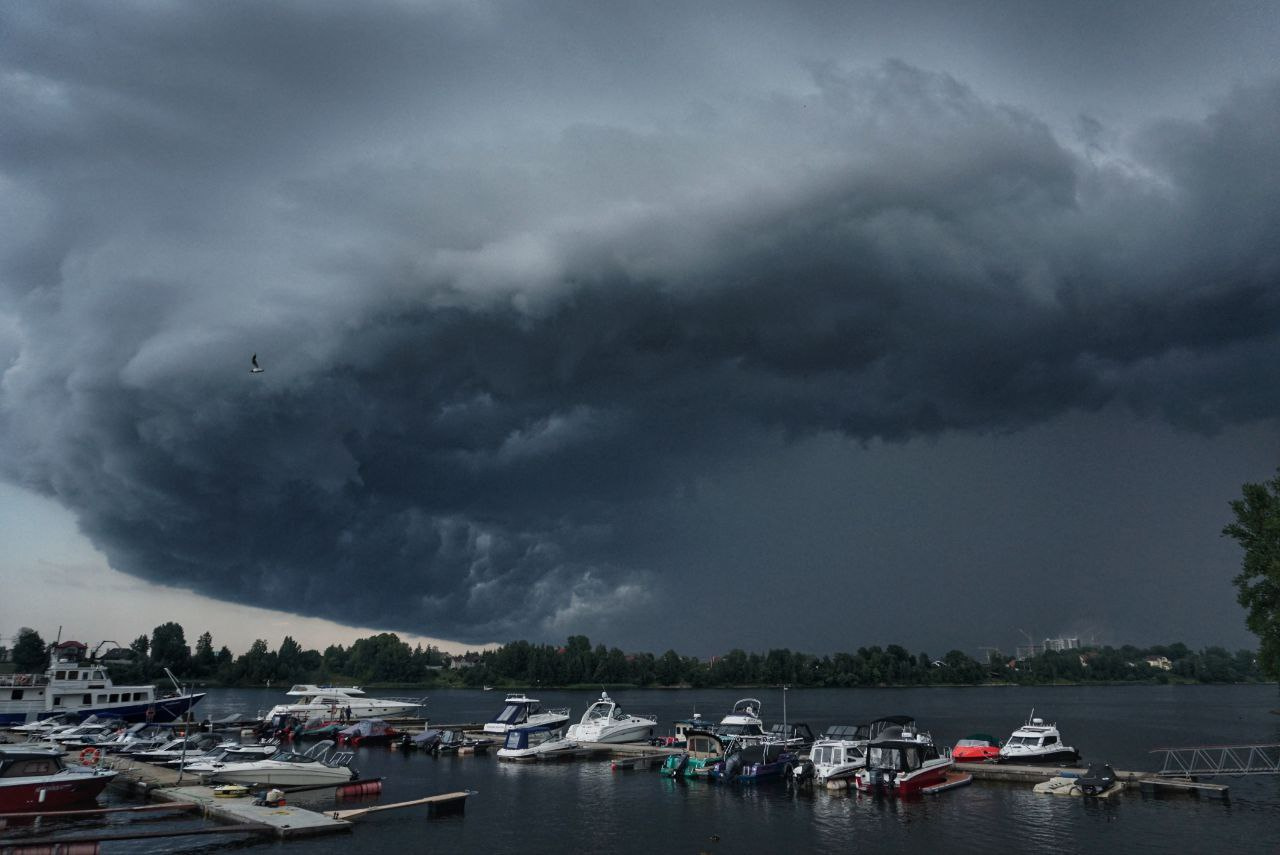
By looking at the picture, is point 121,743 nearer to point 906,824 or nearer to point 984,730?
point 906,824

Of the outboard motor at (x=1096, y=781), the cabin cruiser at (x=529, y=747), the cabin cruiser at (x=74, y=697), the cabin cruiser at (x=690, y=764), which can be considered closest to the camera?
the outboard motor at (x=1096, y=781)

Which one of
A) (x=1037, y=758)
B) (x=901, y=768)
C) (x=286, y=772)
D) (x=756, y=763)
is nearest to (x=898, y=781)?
(x=901, y=768)

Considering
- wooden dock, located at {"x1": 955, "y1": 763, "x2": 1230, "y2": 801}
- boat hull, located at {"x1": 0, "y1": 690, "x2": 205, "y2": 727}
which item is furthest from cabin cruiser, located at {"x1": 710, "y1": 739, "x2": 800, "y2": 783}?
boat hull, located at {"x1": 0, "y1": 690, "x2": 205, "y2": 727}

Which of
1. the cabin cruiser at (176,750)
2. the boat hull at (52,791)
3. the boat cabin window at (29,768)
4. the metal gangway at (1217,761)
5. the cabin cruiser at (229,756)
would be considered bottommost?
the metal gangway at (1217,761)

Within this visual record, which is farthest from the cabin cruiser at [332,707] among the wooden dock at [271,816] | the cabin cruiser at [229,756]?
the wooden dock at [271,816]

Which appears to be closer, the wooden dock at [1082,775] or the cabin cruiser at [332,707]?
the wooden dock at [1082,775]

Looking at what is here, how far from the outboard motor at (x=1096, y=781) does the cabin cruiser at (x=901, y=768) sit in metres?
8.78

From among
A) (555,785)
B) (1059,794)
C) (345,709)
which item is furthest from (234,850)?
(345,709)

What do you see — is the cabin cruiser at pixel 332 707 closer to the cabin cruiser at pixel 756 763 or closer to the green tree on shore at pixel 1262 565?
the cabin cruiser at pixel 756 763

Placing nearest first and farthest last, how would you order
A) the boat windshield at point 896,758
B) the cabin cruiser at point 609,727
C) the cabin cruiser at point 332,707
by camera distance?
1. the boat windshield at point 896,758
2. the cabin cruiser at point 609,727
3. the cabin cruiser at point 332,707

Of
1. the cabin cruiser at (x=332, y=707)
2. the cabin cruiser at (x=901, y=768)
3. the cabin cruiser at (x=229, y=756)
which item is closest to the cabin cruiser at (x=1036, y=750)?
the cabin cruiser at (x=901, y=768)

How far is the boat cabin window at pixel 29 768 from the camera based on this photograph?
43531 millimetres

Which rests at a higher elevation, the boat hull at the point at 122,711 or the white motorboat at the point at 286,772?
the white motorboat at the point at 286,772

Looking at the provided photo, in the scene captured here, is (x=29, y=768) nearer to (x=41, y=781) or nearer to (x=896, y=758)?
(x=41, y=781)
